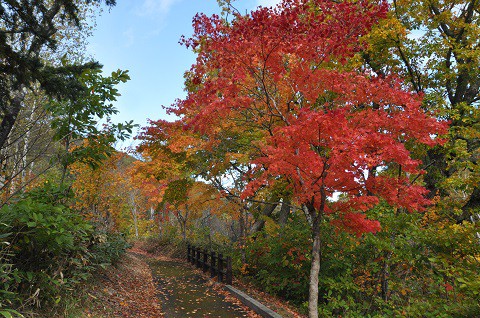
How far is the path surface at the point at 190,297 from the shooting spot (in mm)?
7656

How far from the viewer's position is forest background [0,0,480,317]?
5.04 m

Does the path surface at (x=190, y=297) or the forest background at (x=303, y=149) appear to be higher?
the forest background at (x=303, y=149)

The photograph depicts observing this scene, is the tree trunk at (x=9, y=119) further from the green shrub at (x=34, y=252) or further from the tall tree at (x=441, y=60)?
the tall tree at (x=441, y=60)

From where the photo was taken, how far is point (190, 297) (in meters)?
9.34

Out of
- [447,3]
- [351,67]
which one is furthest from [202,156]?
[447,3]

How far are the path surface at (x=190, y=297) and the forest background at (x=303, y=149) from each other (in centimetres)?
192

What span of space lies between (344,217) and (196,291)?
245 inches

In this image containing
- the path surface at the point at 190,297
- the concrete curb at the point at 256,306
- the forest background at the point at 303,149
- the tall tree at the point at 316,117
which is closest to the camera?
the forest background at the point at 303,149

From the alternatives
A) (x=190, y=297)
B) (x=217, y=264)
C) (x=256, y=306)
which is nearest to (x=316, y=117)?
(x=256, y=306)

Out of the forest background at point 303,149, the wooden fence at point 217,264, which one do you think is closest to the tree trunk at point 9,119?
the forest background at point 303,149

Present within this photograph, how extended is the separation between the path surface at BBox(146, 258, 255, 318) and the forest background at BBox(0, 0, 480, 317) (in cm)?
192

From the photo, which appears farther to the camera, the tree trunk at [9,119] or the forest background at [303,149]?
the tree trunk at [9,119]

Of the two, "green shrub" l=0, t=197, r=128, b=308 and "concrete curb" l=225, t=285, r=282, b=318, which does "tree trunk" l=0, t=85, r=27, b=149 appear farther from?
"concrete curb" l=225, t=285, r=282, b=318

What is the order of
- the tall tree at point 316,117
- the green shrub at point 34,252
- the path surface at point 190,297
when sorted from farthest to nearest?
the path surface at point 190,297, the tall tree at point 316,117, the green shrub at point 34,252
